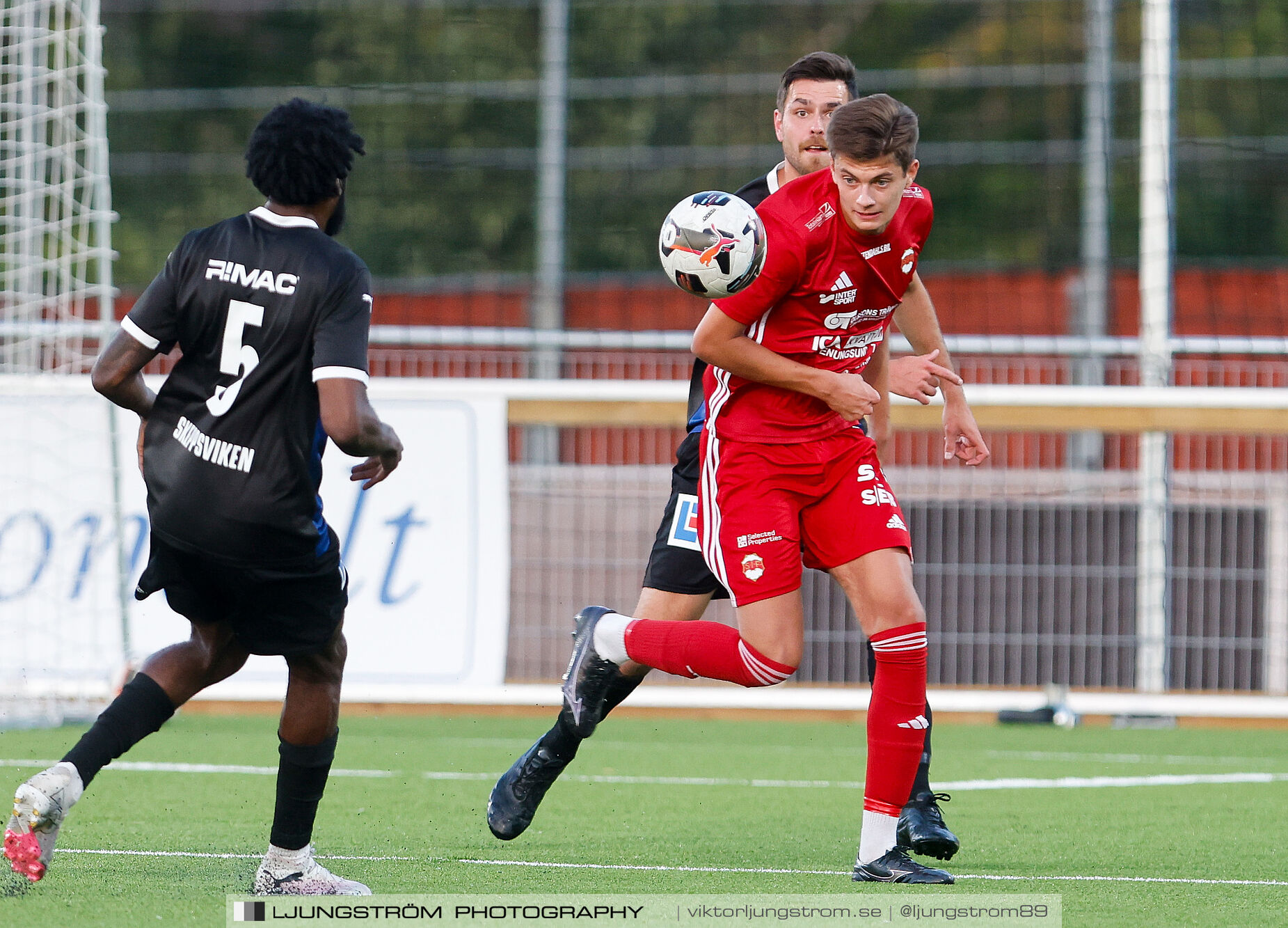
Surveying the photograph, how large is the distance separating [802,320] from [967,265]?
1071cm

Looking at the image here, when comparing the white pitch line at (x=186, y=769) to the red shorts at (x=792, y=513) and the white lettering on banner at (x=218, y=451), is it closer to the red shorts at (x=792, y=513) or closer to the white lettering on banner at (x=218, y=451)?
the red shorts at (x=792, y=513)

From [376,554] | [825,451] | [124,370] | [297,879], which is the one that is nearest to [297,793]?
[297,879]

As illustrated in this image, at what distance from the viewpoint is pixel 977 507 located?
9688 mm

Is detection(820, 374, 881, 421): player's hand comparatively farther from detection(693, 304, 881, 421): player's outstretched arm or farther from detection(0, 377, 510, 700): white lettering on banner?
detection(0, 377, 510, 700): white lettering on banner

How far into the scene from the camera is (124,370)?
14.3 ft

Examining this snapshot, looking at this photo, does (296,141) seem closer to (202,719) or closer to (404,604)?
(404,604)

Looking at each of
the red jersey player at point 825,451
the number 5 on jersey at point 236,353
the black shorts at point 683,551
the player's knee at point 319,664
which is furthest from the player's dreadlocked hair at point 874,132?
the player's knee at point 319,664

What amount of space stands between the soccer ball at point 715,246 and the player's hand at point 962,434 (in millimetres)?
841

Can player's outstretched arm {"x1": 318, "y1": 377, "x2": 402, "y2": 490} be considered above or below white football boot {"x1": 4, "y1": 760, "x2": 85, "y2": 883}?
above

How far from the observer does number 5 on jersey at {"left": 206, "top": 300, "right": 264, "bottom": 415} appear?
4215mm

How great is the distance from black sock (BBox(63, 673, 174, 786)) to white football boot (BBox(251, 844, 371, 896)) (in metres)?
0.43

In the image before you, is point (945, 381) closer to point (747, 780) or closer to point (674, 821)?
point (674, 821)

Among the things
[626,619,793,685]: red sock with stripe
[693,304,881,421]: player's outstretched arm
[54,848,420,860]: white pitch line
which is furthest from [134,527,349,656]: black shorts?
[693,304,881,421]: player's outstretched arm

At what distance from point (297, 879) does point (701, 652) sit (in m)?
1.23
